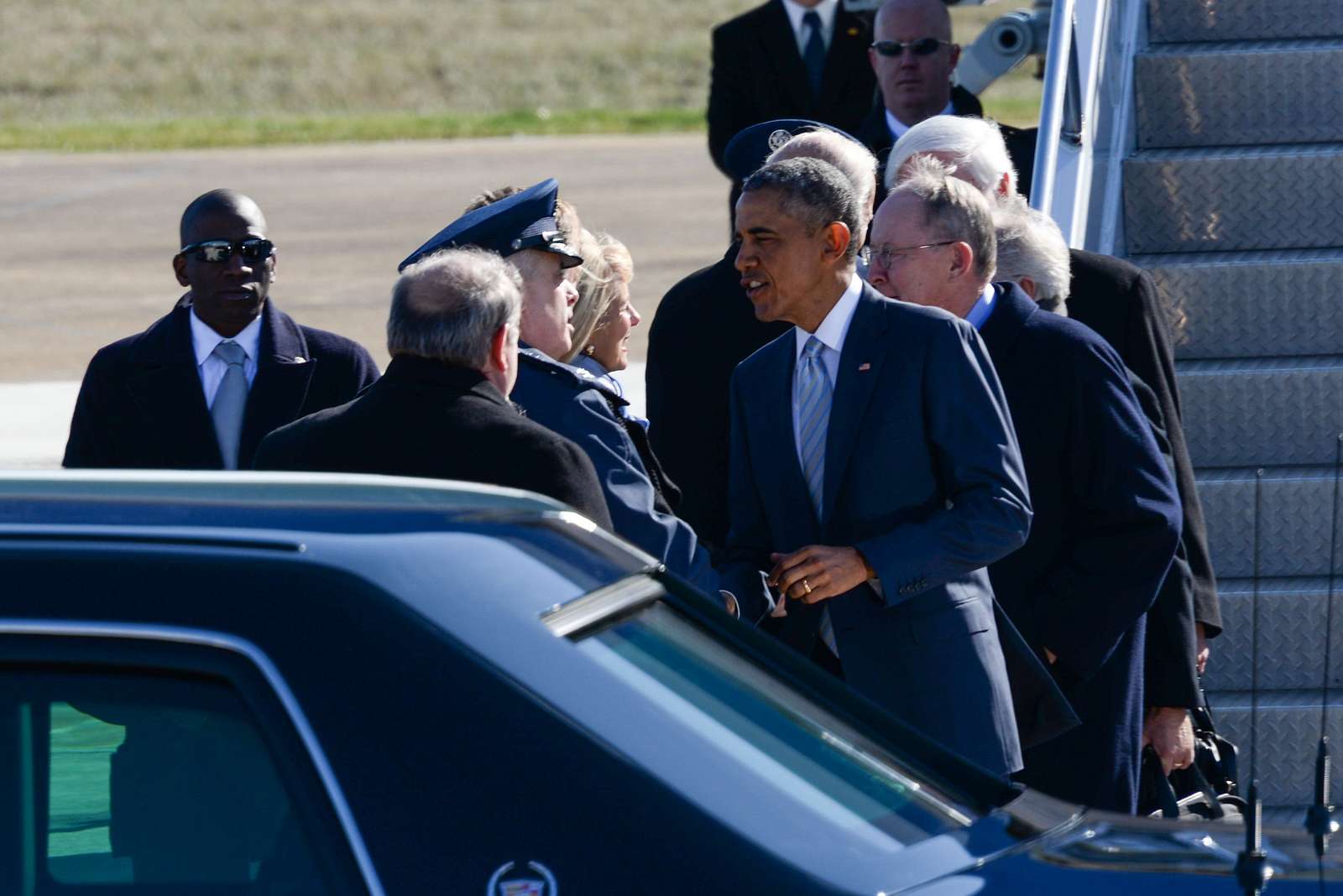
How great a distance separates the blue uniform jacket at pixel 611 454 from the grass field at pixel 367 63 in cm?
3062

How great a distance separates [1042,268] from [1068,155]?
2085mm

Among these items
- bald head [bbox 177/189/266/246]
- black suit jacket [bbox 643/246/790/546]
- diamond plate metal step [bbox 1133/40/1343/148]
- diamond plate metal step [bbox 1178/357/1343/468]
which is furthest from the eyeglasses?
diamond plate metal step [bbox 1133/40/1343/148]

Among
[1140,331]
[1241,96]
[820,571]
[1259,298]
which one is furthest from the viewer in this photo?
[1241,96]

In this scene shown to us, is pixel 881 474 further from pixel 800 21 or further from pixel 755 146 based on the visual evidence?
pixel 800 21

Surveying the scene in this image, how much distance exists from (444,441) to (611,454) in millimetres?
636

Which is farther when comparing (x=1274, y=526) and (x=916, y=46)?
(x=916, y=46)

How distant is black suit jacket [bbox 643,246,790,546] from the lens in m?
4.95

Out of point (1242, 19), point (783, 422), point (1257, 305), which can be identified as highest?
point (1242, 19)

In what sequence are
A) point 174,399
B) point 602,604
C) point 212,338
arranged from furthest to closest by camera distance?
point 212,338 → point 174,399 → point 602,604

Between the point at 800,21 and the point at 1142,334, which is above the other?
the point at 800,21

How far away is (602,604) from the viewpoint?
7.68ft

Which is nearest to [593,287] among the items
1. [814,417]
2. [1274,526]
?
[814,417]

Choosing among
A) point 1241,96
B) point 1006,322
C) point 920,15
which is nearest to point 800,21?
point 920,15

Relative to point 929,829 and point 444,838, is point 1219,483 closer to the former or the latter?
point 929,829
